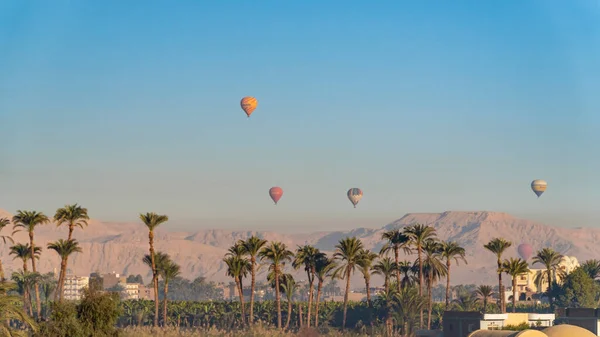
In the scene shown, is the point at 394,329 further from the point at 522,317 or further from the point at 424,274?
the point at 522,317

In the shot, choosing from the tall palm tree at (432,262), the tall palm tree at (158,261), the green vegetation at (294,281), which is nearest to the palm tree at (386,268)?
the green vegetation at (294,281)

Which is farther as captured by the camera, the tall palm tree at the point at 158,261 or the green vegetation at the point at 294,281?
the tall palm tree at the point at 158,261

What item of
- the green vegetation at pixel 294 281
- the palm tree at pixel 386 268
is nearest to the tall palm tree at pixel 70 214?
the green vegetation at pixel 294 281

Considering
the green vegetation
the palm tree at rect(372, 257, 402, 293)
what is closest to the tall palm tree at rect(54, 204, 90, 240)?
the green vegetation

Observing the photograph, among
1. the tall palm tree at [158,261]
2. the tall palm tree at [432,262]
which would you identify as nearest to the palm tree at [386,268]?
the tall palm tree at [432,262]

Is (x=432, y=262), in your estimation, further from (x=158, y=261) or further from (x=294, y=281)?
(x=158, y=261)

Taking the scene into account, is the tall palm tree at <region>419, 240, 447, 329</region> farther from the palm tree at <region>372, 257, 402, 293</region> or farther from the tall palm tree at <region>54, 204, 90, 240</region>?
the tall palm tree at <region>54, 204, 90, 240</region>

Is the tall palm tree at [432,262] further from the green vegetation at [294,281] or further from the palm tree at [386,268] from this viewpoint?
the palm tree at [386,268]

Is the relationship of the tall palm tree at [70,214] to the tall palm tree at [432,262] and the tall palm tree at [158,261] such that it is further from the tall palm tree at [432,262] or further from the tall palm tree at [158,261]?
the tall palm tree at [432,262]

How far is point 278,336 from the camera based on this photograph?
134m

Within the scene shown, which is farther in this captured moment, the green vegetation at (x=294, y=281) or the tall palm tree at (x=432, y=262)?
the tall palm tree at (x=432, y=262)

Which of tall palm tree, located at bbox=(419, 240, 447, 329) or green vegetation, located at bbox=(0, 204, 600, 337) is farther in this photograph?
tall palm tree, located at bbox=(419, 240, 447, 329)

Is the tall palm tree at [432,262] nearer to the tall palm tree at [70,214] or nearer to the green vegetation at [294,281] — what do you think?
the green vegetation at [294,281]

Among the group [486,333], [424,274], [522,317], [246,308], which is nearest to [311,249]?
[424,274]
